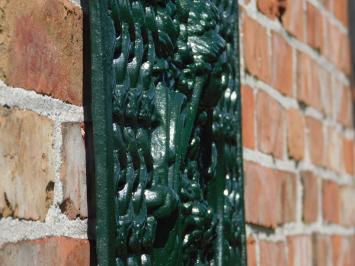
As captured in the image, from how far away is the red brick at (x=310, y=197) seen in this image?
1.61m

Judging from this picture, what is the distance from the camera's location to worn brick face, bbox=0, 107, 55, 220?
81 cm

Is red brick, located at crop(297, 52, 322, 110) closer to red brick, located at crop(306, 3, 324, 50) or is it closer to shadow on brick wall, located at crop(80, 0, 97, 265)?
red brick, located at crop(306, 3, 324, 50)

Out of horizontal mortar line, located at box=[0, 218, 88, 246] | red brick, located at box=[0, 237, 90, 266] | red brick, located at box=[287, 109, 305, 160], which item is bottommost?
red brick, located at box=[0, 237, 90, 266]

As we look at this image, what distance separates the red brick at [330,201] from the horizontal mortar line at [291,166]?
15 millimetres

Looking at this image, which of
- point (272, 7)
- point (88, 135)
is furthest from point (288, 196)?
point (88, 135)

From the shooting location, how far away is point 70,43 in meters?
0.93

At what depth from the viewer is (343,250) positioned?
1.84m

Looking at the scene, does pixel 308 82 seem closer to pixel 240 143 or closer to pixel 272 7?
pixel 272 7

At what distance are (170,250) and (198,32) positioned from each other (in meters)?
0.25

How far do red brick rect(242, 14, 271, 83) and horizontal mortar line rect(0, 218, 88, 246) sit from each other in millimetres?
522

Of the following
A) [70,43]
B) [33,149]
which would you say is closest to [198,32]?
[70,43]

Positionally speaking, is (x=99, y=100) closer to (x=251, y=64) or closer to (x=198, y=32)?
(x=198, y=32)

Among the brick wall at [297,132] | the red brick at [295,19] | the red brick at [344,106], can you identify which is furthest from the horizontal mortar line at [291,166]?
the red brick at [295,19]

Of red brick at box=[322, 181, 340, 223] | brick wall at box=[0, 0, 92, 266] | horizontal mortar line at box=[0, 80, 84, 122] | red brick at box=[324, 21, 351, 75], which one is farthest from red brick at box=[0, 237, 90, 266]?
red brick at box=[324, 21, 351, 75]
